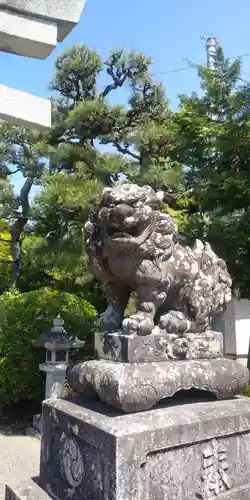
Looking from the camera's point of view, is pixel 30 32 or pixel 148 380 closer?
pixel 148 380

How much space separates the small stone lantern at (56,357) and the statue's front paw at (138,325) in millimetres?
3734

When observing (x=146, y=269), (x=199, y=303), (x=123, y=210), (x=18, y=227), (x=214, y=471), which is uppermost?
(x=18, y=227)

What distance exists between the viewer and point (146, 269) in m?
2.14

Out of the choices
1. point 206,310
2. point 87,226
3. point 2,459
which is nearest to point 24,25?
point 87,226

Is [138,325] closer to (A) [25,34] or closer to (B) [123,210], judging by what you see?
(B) [123,210]

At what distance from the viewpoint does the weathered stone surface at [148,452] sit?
178cm

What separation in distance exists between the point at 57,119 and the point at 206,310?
24.4 feet

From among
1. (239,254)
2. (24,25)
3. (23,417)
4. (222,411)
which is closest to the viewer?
(222,411)

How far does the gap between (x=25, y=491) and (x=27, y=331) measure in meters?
4.42

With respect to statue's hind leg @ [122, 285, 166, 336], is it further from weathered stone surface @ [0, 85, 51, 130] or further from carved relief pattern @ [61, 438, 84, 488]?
weathered stone surface @ [0, 85, 51, 130]

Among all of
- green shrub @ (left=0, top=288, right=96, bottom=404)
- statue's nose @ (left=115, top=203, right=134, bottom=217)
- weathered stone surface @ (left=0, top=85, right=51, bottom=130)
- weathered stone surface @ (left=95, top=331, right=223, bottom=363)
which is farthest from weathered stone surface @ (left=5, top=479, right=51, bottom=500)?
green shrub @ (left=0, top=288, right=96, bottom=404)

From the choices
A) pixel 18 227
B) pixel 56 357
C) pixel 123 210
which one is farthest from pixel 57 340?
pixel 18 227

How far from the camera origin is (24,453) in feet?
17.2

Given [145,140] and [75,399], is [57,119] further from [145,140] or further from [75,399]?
[75,399]
